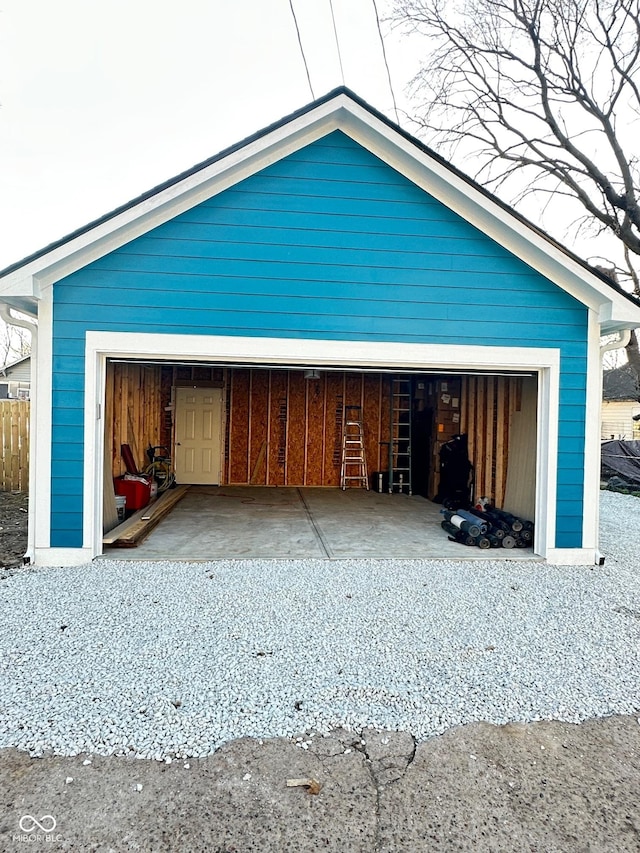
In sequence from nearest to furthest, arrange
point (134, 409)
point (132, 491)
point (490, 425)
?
point (132, 491)
point (490, 425)
point (134, 409)

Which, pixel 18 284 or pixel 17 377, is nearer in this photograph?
pixel 18 284

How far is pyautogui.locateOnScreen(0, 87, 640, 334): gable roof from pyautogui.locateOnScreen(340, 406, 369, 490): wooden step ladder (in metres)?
6.16

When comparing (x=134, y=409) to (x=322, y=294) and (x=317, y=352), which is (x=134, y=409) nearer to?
(x=317, y=352)

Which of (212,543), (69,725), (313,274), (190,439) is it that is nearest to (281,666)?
(69,725)

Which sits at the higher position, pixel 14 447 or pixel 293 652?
pixel 14 447

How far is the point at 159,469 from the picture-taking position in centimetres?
991

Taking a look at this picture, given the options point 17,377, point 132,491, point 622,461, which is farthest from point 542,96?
point 17,377

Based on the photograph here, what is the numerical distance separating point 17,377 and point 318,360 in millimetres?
21294

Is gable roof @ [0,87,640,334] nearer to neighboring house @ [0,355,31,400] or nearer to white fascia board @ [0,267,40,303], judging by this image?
white fascia board @ [0,267,40,303]

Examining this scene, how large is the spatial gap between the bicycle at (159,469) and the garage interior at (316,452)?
0.21m

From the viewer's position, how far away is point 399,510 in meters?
8.45

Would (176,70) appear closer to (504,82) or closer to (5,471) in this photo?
(5,471)

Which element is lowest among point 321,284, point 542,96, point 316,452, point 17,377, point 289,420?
point 316,452

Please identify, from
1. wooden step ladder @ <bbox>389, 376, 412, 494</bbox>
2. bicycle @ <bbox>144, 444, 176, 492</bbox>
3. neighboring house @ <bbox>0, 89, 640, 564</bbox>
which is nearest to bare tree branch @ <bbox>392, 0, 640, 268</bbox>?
wooden step ladder @ <bbox>389, 376, 412, 494</bbox>
